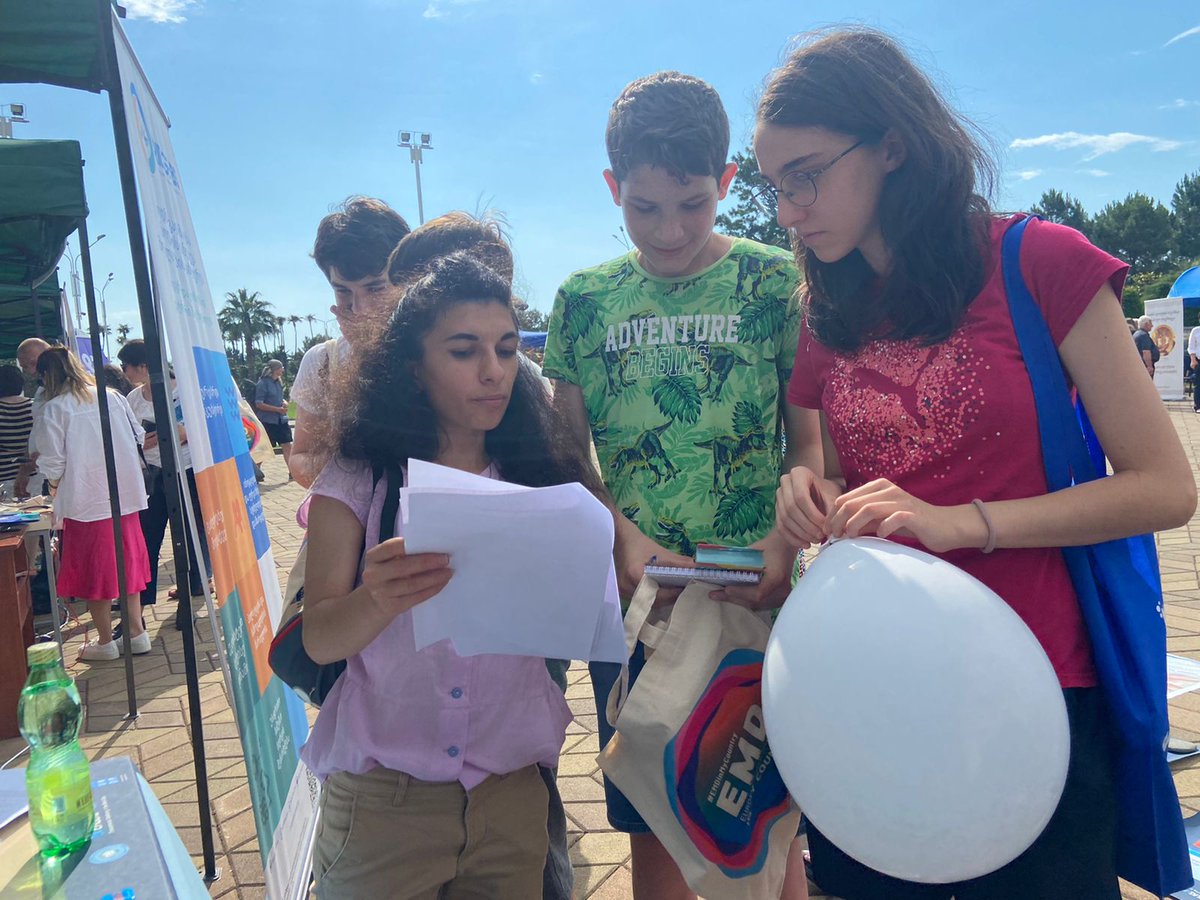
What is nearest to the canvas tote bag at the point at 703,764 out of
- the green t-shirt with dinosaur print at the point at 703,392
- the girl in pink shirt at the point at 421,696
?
the girl in pink shirt at the point at 421,696

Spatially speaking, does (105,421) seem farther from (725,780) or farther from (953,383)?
(953,383)

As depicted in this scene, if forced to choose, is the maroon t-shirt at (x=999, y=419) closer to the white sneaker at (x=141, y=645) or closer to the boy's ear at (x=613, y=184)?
the boy's ear at (x=613, y=184)

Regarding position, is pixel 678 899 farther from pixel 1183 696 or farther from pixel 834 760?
pixel 1183 696

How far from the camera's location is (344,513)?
1.27 m

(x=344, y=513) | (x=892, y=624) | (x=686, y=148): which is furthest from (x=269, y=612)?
(x=892, y=624)

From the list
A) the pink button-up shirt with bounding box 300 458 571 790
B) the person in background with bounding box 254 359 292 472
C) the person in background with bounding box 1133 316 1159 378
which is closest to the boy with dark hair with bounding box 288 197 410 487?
the pink button-up shirt with bounding box 300 458 571 790

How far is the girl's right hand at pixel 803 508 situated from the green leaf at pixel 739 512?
297mm

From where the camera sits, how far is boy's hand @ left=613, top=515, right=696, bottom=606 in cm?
138

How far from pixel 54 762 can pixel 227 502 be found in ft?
3.42

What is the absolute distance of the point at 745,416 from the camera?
1.54 meters

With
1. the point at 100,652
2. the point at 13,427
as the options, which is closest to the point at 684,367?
the point at 100,652

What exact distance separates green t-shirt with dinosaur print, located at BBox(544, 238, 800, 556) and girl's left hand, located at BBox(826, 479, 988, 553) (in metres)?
0.53

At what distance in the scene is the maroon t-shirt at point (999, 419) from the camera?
1.02 m

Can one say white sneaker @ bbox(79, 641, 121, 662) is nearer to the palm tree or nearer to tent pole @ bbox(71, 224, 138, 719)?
tent pole @ bbox(71, 224, 138, 719)
